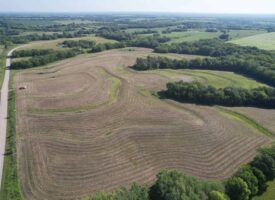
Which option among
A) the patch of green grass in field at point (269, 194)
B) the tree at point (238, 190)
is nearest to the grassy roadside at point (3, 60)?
the tree at point (238, 190)

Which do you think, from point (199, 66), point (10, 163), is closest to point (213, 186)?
point (10, 163)

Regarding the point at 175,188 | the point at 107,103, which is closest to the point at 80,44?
the point at 107,103

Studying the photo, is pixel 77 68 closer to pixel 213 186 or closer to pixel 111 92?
pixel 111 92

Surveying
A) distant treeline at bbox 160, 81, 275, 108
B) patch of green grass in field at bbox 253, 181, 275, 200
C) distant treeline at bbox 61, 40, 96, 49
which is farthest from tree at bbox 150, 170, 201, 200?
distant treeline at bbox 61, 40, 96, 49

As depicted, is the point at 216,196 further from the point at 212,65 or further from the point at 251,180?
the point at 212,65

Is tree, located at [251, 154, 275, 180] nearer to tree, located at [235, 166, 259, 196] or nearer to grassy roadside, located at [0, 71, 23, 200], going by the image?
tree, located at [235, 166, 259, 196]

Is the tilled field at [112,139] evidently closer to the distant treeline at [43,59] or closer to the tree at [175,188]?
the tree at [175,188]

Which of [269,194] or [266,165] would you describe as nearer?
[269,194]
